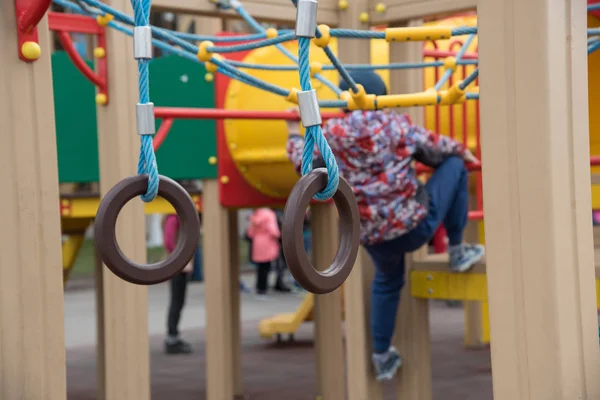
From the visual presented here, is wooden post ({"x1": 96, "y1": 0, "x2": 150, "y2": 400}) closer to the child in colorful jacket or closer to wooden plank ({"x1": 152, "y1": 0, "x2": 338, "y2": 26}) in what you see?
wooden plank ({"x1": 152, "y1": 0, "x2": 338, "y2": 26})

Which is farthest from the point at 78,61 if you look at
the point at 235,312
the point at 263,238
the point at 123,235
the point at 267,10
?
the point at 263,238

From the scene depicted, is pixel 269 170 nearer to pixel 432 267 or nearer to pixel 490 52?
pixel 432 267

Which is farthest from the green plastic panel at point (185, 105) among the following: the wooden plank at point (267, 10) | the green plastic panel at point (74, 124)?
the wooden plank at point (267, 10)

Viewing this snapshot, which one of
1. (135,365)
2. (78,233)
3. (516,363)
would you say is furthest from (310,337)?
(516,363)

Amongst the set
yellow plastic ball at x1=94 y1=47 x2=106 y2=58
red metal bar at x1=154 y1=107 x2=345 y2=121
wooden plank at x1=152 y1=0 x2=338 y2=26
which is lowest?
red metal bar at x1=154 y1=107 x2=345 y2=121

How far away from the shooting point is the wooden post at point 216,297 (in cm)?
493

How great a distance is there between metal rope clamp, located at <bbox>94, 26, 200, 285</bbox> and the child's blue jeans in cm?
193

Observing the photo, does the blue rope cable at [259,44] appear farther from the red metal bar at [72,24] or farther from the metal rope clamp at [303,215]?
the metal rope clamp at [303,215]

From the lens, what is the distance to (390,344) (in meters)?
4.14

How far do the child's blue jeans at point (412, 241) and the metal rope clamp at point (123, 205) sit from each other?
1.93 metres

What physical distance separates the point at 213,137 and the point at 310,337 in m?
Result: 3.32

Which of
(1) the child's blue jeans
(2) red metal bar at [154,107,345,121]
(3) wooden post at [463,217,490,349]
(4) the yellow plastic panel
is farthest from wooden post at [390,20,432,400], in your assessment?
(3) wooden post at [463,217,490,349]

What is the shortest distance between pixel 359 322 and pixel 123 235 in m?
1.13

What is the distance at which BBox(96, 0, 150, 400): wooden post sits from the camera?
11.7 feet
